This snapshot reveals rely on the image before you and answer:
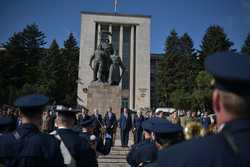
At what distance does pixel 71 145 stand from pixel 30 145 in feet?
2.47

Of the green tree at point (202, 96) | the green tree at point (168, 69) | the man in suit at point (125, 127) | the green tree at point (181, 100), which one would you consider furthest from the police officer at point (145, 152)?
the green tree at point (168, 69)

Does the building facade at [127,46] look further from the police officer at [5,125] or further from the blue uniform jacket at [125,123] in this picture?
the police officer at [5,125]

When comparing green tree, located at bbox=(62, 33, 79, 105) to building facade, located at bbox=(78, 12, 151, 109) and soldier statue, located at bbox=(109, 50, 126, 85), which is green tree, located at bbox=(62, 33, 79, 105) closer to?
building facade, located at bbox=(78, 12, 151, 109)

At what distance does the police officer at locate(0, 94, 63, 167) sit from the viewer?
131 inches

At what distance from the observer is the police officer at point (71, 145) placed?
3994mm

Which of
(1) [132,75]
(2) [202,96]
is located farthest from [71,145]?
(1) [132,75]

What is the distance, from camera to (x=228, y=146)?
166 centimetres

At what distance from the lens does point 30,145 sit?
3359 mm

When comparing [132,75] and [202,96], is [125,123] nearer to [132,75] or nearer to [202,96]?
[202,96]

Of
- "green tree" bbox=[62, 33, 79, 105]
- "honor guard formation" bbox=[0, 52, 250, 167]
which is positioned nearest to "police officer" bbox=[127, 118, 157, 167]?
"honor guard formation" bbox=[0, 52, 250, 167]

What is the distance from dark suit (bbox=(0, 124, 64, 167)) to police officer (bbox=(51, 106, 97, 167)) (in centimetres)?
49

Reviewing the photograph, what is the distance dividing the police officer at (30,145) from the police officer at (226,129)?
1.95m

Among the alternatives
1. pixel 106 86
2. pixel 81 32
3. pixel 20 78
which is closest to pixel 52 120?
pixel 106 86

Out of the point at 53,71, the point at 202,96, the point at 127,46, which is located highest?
the point at 127,46
